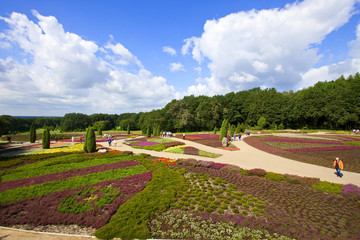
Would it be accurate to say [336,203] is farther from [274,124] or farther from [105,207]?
[274,124]

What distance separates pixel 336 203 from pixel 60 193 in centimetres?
1521

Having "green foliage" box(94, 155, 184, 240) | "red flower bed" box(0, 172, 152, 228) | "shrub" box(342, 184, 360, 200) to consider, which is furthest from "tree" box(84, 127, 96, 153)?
"shrub" box(342, 184, 360, 200)

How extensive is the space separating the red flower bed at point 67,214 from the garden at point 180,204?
1.6 inches

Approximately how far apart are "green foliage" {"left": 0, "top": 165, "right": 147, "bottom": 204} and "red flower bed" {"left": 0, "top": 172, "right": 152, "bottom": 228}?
62 centimetres

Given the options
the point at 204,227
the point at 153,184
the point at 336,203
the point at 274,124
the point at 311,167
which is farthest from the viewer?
the point at 274,124

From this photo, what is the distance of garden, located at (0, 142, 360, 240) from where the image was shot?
645 cm

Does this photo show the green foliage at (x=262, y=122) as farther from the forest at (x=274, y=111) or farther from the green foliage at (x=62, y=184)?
the green foliage at (x=62, y=184)

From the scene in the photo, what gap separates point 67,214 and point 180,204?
5482 millimetres

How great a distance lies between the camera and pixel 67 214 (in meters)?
7.71

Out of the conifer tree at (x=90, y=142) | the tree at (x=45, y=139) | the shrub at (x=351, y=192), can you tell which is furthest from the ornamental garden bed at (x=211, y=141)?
the tree at (x=45, y=139)

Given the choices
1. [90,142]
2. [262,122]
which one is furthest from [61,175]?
[262,122]

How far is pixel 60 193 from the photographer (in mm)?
9617

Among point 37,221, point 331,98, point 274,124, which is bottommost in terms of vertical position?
point 37,221

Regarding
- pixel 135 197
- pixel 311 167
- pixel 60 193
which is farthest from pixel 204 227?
pixel 311 167
